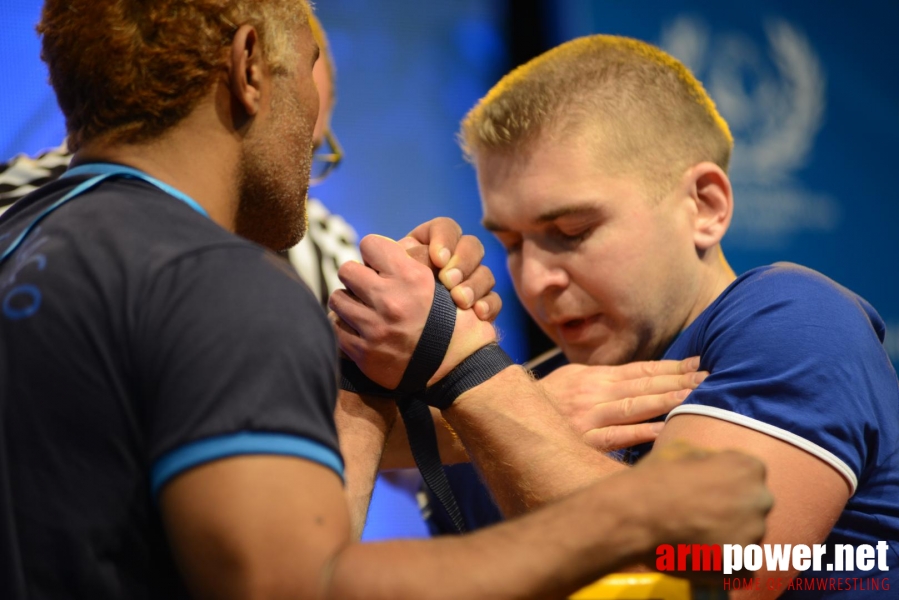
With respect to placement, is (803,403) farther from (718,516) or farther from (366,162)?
(366,162)

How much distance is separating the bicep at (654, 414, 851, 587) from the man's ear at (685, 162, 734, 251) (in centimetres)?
53

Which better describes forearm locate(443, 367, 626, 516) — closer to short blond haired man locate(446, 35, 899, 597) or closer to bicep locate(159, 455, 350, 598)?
short blond haired man locate(446, 35, 899, 597)

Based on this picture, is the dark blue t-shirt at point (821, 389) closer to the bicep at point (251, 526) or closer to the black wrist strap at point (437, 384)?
the black wrist strap at point (437, 384)

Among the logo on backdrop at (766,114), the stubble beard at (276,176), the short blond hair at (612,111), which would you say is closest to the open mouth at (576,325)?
the short blond hair at (612,111)

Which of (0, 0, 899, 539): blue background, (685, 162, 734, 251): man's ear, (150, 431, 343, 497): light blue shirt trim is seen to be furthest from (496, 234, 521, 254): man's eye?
(150, 431, 343, 497): light blue shirt trim

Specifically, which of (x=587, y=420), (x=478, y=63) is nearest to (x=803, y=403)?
(x=587, y=420)

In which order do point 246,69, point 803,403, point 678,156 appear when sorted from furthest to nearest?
point 678,156, point 803,403, point 246,69

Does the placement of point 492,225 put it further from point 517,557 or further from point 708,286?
point 517,557

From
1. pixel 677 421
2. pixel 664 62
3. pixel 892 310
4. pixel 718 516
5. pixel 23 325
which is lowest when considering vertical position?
pixel 892 310

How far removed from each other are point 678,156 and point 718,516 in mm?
1000

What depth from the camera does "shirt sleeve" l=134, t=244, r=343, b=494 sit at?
2.38 feet

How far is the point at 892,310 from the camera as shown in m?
3.22

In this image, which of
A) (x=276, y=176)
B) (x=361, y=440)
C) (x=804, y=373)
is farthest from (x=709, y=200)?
(x=276, y=176)

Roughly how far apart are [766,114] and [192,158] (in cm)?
252
